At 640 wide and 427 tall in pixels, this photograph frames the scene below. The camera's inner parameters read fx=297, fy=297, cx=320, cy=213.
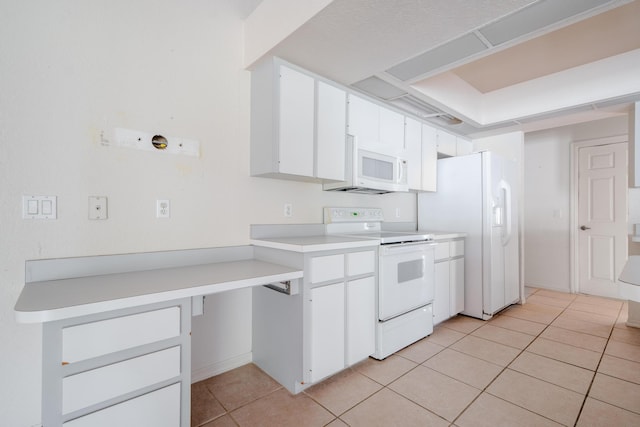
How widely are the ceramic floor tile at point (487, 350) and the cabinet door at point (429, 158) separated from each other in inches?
63.7

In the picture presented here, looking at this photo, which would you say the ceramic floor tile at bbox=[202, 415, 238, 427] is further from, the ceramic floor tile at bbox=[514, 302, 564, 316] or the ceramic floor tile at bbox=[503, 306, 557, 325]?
the ceramic floor tile at bbox=[514, 302, 564, 316]

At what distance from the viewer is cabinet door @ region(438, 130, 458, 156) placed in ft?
12.0

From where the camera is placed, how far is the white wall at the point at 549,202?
432cm

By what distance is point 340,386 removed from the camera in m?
1.98

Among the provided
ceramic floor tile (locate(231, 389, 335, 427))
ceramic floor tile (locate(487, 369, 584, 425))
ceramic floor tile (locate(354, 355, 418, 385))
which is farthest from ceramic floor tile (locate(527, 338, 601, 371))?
ceramic floor tile (locate(231, 389, 335, 427))

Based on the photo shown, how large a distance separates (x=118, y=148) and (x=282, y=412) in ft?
5.89

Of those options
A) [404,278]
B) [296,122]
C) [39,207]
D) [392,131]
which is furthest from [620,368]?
[39,207]

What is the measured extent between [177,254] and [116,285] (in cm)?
52

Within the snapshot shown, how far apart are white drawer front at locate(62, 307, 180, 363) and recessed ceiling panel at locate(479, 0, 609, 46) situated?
2.45m

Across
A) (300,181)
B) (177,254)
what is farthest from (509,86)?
(177,254)

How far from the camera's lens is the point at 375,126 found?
2779 millimetres

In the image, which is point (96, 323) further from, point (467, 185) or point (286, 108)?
point (467, 185)

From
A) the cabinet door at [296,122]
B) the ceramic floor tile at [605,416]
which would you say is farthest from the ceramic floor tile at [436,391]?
the cabinet door at [296,122]

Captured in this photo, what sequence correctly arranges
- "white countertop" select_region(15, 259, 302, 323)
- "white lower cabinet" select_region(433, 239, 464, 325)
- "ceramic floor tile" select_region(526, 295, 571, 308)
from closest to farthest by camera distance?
"white countertop" select_region(15, 259, 302, 323) < "white lower cabinet" select_region(433, 239, 464, 325) < "ceramic floor tile" select_region(526, 295, 571, 308)
